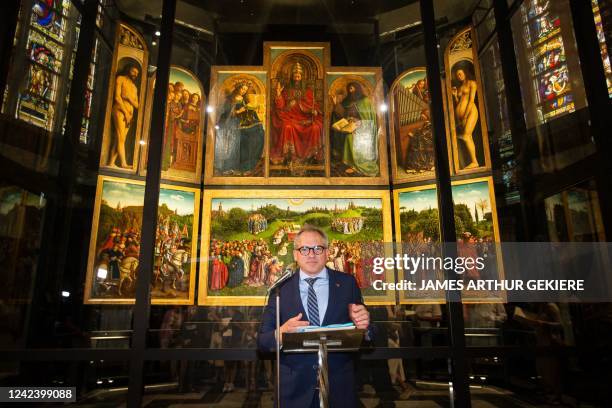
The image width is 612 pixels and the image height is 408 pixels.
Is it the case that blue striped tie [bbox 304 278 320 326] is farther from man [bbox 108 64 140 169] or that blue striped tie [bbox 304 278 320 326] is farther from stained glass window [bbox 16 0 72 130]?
stained glass window [bbox 16 0 72 130]

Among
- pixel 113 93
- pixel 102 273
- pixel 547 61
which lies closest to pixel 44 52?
pixel 113 93

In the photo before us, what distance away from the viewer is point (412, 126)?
392 centimetres

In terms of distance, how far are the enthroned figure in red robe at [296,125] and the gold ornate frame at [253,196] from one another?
341 mm

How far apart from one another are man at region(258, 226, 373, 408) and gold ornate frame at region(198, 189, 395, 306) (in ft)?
1.51

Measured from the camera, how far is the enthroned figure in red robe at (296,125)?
13.0 feet

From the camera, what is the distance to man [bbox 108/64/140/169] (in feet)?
12.4

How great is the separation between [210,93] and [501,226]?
3.06 metres

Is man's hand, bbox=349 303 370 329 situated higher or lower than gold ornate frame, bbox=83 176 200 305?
lower

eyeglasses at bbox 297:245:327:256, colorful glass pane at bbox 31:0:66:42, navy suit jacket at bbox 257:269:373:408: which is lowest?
navy suit jacket at bbox 257:269:373:408

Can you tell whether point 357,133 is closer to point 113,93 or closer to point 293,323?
point 293,323

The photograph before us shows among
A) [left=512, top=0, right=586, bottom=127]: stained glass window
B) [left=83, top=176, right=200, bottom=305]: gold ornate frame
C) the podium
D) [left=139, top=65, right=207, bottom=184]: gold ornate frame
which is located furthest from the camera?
[left=512, top=0, right=586, bottom=127]: stained glass window

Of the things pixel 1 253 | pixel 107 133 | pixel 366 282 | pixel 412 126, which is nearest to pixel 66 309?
pixel 1 253

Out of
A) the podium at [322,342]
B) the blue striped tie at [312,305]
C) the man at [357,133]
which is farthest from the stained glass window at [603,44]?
the podium at [322,342]

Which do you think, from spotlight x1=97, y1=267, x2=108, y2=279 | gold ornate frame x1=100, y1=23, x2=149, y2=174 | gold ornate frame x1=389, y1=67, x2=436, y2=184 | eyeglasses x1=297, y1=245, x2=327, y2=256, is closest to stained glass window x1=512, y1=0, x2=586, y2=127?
gold ornate frame x1=389, y1=67, x2=436, y2=184
